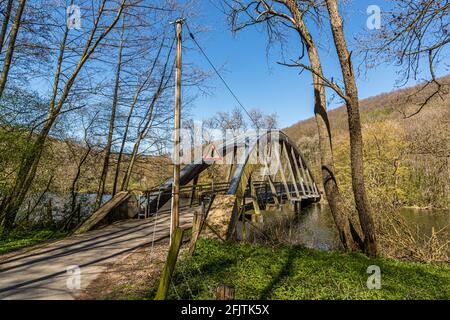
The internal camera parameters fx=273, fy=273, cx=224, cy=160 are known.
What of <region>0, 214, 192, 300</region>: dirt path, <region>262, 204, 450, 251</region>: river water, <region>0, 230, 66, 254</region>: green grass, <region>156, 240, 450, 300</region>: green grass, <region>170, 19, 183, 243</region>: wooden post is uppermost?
<region>170, 19, 183, 243</region>: wooden post

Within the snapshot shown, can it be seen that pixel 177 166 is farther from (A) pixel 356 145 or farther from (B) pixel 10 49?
(B) pixel 10 49

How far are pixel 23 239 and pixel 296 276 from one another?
6.81m

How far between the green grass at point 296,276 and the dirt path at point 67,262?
1.25 meters

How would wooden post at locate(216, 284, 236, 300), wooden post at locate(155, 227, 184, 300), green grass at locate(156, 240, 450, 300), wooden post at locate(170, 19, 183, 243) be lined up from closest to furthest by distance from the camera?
wooden post at locate(216, 284, 236, 300)
wooden post at locate(155, 227, 184, 300)
green grass at locate(156, 240, 450, 300)
wooden post at locate(170, 19, 183, 243)

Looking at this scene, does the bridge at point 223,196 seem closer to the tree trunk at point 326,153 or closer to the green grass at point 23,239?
the green grass at point 23,239

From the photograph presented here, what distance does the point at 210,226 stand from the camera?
23.4 feet

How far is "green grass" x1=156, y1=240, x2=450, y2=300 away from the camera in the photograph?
392 centimetres

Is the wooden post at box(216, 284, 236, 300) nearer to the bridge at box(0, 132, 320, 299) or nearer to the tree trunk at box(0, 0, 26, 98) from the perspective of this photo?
the bridge at box(0, 132, 320, 299)

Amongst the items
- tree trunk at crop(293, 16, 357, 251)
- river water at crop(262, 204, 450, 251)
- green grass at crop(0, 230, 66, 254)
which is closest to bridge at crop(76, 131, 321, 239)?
green grass at crop(0, 230, 66, 254)

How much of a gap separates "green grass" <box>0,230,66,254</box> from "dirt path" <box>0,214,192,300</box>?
615 mm
